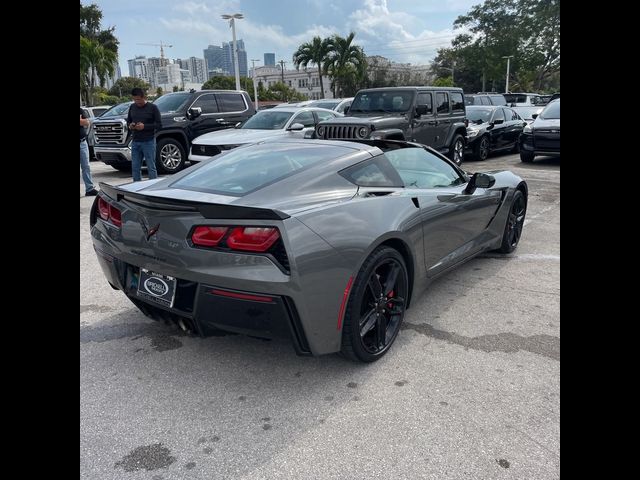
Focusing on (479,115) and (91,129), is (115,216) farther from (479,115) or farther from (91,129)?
(479,115)

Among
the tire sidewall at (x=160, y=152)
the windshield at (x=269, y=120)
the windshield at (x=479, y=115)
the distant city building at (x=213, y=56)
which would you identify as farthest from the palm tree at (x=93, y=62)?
the distant city building at (x=213, y=56)

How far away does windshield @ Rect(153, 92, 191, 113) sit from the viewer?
11952 mm

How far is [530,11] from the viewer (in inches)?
1959

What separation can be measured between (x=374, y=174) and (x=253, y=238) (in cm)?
128

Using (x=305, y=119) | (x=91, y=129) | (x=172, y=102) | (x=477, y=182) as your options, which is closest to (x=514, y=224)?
(x=477, y=182)

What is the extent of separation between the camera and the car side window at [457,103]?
12049mm

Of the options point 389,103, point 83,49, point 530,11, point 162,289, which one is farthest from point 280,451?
point 530,11

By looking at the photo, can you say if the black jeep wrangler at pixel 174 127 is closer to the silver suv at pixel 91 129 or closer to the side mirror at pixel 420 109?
the silver suv at pixel 91 129

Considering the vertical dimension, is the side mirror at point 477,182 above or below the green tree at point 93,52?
below

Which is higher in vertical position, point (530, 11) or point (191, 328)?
point (530, 11)

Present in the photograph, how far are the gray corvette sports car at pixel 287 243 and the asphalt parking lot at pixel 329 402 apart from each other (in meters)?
0.32

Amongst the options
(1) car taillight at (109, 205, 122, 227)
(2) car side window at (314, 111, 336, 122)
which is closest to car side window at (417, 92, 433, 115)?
(2) car side window at (314, 111, 336, 122)
